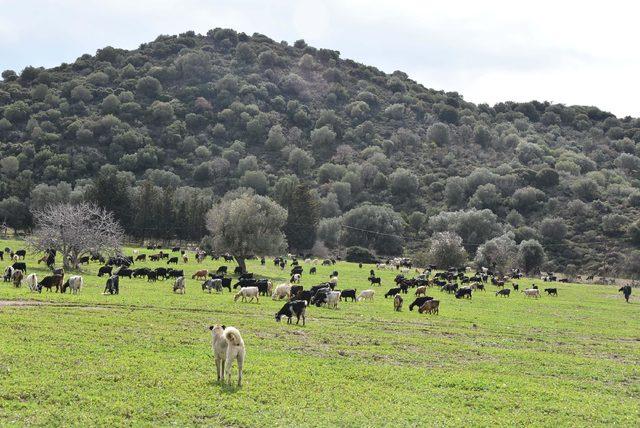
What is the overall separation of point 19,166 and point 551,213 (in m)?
108

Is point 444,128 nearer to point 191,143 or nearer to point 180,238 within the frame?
point 191,143

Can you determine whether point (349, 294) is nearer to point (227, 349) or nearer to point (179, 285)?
point (179, 285)

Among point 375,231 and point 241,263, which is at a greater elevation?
point 375,231

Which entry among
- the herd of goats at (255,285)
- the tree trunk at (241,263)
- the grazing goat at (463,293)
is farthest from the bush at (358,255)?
the grazing goat at (463,293)

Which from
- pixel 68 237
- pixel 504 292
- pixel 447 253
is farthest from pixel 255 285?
pixel 447 253

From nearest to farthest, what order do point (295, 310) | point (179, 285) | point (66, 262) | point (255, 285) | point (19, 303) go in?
1. point (295, 310)
2. point (19, 303)
3. point (179, 285)
4. point (255, 285)
5. point (66, 262)

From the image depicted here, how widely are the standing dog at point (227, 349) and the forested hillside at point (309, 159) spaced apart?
87558 mm

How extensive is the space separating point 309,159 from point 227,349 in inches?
5451

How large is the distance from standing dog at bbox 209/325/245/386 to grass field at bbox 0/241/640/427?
17.4 inches

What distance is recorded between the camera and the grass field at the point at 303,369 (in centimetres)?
1274

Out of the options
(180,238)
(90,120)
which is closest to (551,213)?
(180,238)

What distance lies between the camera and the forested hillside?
10869cm

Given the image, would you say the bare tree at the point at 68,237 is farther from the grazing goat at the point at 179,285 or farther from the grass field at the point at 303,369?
the grass field at the point at 303,369

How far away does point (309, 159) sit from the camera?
152 meters
